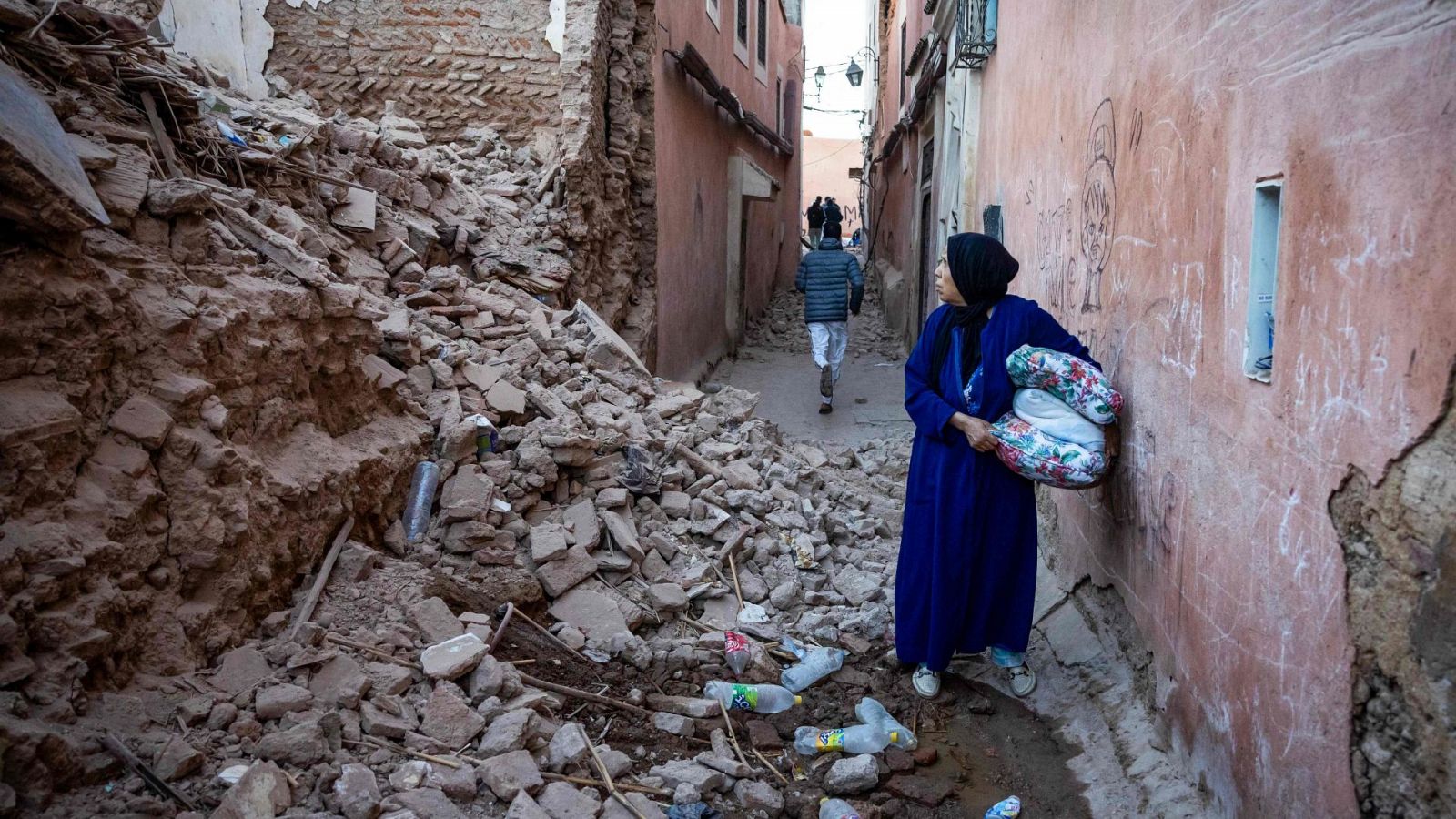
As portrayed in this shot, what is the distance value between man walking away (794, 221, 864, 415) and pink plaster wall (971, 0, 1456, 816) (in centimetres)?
548

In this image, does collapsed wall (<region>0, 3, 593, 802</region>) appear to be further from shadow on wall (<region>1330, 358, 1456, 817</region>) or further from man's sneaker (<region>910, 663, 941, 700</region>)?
shadow on wall (<region>1330, 358, 1456, 817</region>)

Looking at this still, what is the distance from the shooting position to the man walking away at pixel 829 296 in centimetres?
952

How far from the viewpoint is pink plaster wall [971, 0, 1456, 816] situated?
68.6 inches

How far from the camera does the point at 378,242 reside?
567cm

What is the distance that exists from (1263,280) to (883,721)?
7.10ft

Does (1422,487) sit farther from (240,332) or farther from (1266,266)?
(240,332)

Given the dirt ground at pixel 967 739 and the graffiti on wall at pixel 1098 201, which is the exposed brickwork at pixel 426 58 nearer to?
the graffiti on wall at pixel 1098 201

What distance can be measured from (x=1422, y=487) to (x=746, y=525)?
375cm

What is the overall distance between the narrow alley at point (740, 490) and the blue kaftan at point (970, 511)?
18 mm

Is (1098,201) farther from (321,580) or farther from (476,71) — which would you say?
(476,71)

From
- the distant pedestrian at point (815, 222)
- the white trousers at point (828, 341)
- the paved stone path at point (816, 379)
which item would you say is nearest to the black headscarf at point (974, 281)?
the paved stone path at point (816, 379)

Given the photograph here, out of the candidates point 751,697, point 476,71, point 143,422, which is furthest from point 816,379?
point 143,422

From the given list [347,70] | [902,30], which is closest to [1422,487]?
[347,70]

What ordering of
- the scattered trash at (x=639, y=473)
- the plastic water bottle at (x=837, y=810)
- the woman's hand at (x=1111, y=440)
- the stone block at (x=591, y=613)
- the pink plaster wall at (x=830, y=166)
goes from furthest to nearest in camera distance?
the pink plaster wall at (x=830, y=166) → the scattered trash at (x=639, y=473) → the stone block at (x=591, y=613) → the woman's hand at (x=1111, y=440) → the plastic water bottle at (x=837, y=810)
